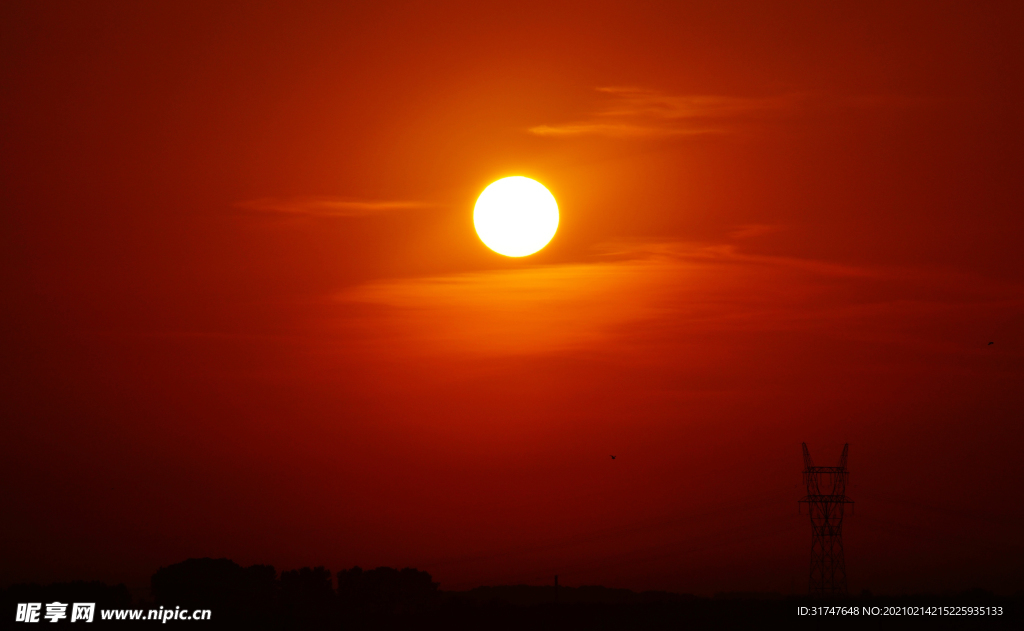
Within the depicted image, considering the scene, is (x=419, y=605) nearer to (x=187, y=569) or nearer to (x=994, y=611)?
(x=187, y=569)

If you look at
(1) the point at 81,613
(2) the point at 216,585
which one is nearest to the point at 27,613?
(1) the point at 81,613

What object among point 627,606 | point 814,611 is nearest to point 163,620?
point 627,606

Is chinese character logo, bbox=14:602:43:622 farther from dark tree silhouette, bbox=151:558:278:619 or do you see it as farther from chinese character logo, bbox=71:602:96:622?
dark tree silhouette, bbox=151:558:278:619

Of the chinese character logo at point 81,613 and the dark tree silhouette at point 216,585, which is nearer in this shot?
the chinese character logo at point 81,613

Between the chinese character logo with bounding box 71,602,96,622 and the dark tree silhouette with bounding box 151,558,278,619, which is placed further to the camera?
the dark tree silhouette with bounding box 151,558,278,619

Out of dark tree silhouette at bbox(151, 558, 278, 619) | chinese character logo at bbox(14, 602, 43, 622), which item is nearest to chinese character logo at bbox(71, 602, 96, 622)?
chinese character logo at bbox(14, 602, 43, 622)

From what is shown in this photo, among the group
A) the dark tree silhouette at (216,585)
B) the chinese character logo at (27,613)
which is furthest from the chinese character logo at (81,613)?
the dark tree silhouette at (216,585)

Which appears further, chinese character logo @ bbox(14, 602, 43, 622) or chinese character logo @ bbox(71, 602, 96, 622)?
chinese character logo @ bbox(71, 602, 96, 622)

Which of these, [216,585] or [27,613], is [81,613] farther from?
[216,585]

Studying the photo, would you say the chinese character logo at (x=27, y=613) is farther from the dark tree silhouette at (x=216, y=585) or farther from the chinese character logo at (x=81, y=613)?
the dark tree silhouette at (x=216, y=585)

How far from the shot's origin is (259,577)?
471 feet

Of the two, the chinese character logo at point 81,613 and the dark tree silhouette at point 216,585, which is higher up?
the dark tree silhouette at point 216,585

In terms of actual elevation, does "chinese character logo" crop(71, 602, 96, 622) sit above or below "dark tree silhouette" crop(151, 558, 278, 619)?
below

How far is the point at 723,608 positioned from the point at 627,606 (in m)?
9.64
